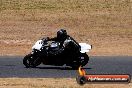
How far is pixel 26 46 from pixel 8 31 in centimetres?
316

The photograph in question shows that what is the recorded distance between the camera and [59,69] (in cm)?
2184

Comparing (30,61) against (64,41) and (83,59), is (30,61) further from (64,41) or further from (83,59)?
(83,59)

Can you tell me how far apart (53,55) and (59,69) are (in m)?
0.58

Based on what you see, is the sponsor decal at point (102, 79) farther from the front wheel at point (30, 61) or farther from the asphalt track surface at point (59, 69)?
the front wheel at point (30, 61)

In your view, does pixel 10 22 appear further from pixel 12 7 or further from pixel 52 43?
pixel 52 43

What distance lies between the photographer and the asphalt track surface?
20188 mm

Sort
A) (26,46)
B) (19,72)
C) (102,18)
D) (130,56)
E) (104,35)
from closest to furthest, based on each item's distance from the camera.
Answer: (19,72), (130,56), (26,46), (104,35), (102,18)

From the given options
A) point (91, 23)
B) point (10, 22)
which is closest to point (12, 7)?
point (10, 22)

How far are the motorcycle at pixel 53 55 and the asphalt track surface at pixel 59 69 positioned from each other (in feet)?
0.84

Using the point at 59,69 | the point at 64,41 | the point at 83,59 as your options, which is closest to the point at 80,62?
the point at 83,59

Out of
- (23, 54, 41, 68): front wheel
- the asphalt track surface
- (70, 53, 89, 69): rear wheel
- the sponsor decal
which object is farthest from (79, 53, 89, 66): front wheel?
the sponsor decal

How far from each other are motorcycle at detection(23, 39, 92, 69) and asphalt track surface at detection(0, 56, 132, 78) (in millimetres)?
256

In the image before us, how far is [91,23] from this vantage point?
33.1m

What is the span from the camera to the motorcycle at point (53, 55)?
21647 millimetres
